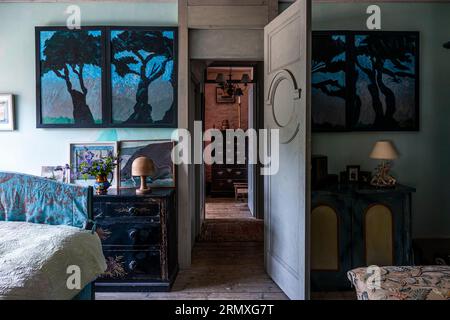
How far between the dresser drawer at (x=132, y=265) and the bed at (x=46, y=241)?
2.55ft

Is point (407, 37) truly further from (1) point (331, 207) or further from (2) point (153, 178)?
(2) point (153, 178)

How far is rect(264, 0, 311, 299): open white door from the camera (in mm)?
2596

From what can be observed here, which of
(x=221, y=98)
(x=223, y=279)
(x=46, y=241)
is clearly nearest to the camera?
(x=46, y=241)

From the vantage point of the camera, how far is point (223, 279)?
332 cm

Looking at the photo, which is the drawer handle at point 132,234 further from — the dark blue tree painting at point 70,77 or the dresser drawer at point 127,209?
the dark blue tree painting at point 70,77

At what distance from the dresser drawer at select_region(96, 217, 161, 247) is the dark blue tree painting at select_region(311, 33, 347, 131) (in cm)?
190

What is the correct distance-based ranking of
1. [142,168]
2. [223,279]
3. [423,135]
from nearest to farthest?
[142,168]
[223,279]
[423,135]

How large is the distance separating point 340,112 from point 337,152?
0.42m

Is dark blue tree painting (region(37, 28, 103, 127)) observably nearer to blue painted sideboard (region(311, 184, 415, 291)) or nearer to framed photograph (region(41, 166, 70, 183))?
framed photograph (region(41, 166, 70, 183))

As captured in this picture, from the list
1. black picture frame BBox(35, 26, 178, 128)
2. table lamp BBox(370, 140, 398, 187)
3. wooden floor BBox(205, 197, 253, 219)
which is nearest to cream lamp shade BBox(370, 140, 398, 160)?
table lamp BBox(370, 140, 398, 187)

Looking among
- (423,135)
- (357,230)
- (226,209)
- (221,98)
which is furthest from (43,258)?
(221,98)

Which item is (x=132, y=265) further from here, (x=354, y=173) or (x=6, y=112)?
(x=354, y=173)

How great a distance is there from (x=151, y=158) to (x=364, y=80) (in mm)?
2328
